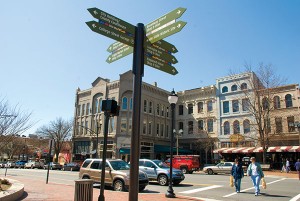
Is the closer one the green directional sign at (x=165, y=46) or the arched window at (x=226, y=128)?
the green directional sign at (x=165, y=46)

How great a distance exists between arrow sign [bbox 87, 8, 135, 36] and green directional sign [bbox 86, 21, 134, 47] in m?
0.11

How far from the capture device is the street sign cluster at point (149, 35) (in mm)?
4883

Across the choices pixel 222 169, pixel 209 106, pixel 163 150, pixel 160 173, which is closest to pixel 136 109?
pixel 160 173

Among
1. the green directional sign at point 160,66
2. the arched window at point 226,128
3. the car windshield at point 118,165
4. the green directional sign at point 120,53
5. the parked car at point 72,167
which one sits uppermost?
the arched window at point 226,128

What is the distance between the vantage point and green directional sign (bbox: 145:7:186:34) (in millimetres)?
4944

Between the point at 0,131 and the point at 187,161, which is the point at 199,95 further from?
the point at 0,131

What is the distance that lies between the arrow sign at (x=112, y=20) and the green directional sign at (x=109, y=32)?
0.11 meters

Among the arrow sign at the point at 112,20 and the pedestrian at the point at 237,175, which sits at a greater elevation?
the arrow sign at the point at 112,20

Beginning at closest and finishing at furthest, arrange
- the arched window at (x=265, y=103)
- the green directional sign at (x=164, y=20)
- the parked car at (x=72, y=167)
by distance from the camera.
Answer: the green directional sign at (x=164, y=20), the arched window at (x=265, y=103), the parked car at (x=72, y=167)

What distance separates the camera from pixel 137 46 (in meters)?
5.19

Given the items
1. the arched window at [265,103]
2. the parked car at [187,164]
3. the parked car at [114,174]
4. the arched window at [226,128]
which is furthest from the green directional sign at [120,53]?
the arched window at [226,128]

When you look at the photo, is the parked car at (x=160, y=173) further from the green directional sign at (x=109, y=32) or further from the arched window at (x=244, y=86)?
the arched window at (x=244, y=86)

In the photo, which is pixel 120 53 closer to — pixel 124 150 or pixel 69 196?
pixel 69 196

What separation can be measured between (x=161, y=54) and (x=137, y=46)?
0.61 m
